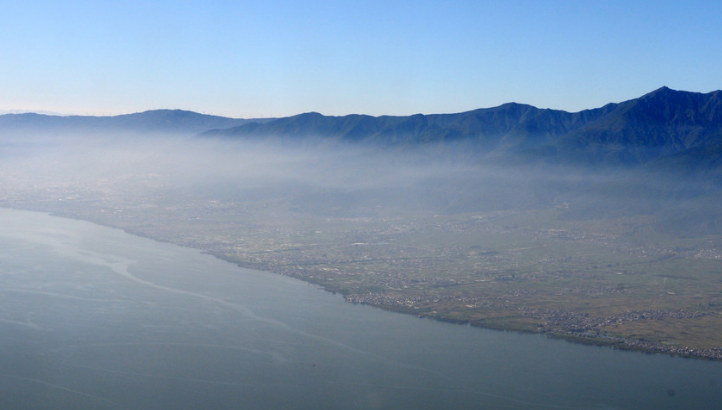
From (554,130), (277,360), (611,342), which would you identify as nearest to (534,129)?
(554,130)

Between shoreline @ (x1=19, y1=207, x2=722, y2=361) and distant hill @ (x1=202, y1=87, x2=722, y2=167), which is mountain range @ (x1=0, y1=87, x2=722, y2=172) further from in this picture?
shoreline @ (x1=19, y1=207, x2=722, y2=361)

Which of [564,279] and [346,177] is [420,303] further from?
[346,177]

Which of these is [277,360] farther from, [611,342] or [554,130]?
[554,130]

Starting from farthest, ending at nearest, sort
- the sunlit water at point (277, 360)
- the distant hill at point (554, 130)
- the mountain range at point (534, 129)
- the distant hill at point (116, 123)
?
the distant hill at point (116, 123) < the distant hill at point (554, 130) < the mountain range at point (534, 129) < the sunlit water at point (277, 360)

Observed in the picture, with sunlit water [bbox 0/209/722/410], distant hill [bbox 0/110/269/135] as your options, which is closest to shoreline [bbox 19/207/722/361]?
sunlit water [bbox 0/209/722/410]

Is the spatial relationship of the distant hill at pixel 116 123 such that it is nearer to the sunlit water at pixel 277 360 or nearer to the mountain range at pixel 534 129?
the mountain range at pixel 534 129

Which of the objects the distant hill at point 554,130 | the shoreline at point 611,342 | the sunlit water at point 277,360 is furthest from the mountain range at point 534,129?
the sunlit water at point 277,360
